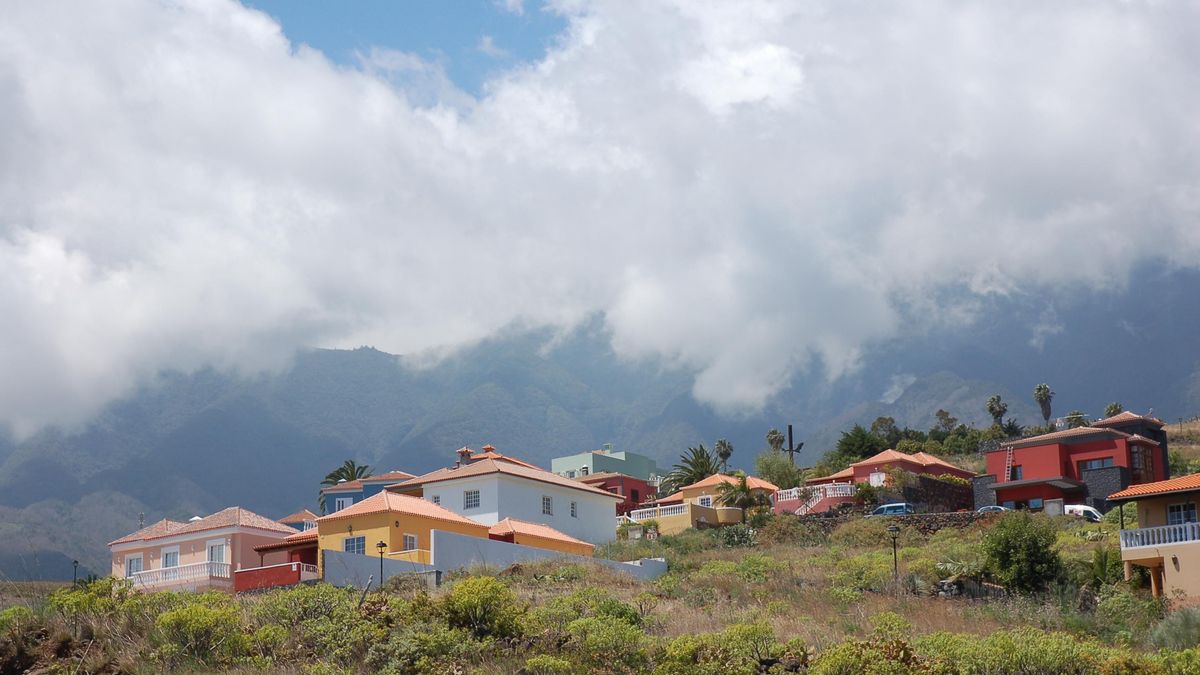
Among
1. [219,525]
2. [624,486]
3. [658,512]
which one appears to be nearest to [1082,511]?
[658,512]

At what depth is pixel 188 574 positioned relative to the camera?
44.6 m

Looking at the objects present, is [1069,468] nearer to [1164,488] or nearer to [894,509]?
[894,509]

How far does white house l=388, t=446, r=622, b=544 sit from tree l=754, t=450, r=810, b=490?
1561cm

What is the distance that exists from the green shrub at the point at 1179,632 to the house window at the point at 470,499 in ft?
101

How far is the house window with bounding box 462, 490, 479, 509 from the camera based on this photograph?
56438 mm

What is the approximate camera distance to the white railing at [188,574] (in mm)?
43969

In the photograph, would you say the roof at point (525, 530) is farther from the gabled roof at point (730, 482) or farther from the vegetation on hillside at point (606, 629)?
the gabled roof at point (730, 482)

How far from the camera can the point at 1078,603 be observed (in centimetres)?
3641

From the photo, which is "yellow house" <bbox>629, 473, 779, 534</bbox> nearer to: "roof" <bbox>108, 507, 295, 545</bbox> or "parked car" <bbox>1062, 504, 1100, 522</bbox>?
"parked car" <bbox>1062, 504, 1100, 522</bbox>

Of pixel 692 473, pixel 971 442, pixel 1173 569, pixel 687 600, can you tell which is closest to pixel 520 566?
pixel 687 600

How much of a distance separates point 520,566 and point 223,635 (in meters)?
13.9

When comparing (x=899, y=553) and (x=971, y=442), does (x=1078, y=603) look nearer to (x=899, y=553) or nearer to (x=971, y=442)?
(x=899, y=553)

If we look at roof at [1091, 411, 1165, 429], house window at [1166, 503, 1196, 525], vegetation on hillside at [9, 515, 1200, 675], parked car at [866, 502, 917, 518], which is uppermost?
roof at [1091, 411, 1165, 429]

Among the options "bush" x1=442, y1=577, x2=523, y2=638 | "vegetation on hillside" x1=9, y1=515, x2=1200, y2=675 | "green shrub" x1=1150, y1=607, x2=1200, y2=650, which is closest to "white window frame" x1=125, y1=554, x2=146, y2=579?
"vegetation on hillside" x1=9, y1=515, x2=1200, y2=675
